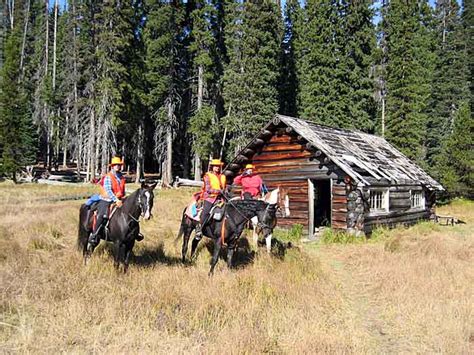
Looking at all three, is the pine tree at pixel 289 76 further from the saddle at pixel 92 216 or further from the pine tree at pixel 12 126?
the saddle at pixel 92 216

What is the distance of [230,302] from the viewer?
7297 millimetres

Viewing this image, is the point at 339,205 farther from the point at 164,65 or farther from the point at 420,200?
the point at 164,65

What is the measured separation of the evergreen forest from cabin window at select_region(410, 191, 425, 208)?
11.4 metres

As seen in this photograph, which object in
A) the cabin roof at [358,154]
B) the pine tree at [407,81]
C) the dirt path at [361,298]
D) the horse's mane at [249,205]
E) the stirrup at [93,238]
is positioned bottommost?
the dirt path at [361,298]

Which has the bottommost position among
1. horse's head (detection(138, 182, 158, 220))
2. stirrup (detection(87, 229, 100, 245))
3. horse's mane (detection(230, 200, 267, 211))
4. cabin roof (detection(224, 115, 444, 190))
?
stirrup (detection(87, 229, 100, 245))

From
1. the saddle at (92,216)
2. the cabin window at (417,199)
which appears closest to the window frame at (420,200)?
the cabin window at (417,199)

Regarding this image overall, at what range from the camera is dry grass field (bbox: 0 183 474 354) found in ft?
18.7

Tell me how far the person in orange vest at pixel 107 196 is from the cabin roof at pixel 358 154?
30.2 ft

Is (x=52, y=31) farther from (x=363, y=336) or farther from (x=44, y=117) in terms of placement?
(x=363, y=336)

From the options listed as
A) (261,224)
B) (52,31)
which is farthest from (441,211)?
(52,31)

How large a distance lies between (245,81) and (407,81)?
1402 centimetres

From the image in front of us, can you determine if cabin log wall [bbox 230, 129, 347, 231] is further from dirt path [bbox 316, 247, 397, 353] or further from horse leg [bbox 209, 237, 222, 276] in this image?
horse leg [bbox 209, 237, 222, 276]

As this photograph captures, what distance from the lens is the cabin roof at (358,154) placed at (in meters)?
16.9

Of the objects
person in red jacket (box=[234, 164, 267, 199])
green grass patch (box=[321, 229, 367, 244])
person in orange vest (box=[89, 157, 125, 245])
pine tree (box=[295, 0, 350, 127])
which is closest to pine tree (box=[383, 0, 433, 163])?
pine tree (box=[295, 0, 350, 127])
